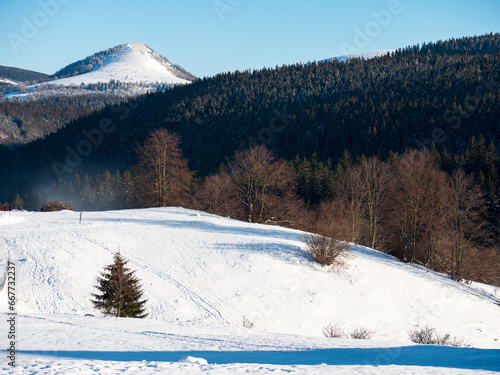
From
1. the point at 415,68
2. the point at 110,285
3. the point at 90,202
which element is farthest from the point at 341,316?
the point at 415,68

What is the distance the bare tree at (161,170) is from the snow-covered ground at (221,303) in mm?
5904

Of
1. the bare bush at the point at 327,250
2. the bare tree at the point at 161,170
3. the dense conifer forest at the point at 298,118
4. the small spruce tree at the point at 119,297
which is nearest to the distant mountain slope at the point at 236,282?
the bare bush at the point at 327,250

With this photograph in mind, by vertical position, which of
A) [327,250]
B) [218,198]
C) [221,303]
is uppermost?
[218,198]

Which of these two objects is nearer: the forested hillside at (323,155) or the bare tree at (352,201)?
the forested hillside at (323,155)

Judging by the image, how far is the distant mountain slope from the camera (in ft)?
55.6

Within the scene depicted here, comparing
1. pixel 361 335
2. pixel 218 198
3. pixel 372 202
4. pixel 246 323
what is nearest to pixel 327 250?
pixel 246 323

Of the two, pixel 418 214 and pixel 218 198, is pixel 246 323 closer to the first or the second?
pixel 418 214

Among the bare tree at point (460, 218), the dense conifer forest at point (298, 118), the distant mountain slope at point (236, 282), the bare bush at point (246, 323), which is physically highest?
the dense conifer forest at point (298, 118)

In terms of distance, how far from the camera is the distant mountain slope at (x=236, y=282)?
667 inches

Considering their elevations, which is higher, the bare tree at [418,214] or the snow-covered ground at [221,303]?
the bare tree at [418,214]

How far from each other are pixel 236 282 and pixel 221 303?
208 cm

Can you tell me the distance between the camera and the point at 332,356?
8695 millimetres

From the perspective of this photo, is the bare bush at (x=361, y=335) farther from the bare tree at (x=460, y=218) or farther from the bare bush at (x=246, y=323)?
the bare tree at (x=460, y=218)

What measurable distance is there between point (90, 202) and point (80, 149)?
66.4 metres
